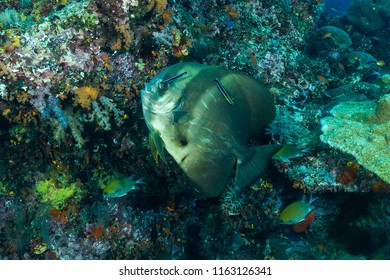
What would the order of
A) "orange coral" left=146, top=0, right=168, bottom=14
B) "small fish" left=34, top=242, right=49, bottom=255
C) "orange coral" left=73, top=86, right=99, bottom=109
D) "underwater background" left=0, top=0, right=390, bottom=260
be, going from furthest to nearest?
"small fish" left=34, top=242, right=49, bottom=255 → "orange coral" left=146, top=0, right=168, bottom=14 → "orange coral" left=73, top=86, right=99, bottom=109 → "underwater background" left=0, top=0, right=390, bottom=260

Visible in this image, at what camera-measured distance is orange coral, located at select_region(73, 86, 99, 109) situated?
3.62 metres

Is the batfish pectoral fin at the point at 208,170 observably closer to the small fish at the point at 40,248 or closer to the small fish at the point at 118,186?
the small fish at the point at 118,186

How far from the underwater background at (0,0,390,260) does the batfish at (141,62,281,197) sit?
88 cm

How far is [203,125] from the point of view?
2635 millimetres

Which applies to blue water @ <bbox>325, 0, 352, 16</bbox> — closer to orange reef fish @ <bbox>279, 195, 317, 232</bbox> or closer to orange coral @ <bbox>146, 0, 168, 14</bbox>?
orange coral @ <bbox>146, 0, 168, 14</bbox>

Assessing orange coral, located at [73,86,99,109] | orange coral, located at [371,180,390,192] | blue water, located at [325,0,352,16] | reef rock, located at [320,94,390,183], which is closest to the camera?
reef rock, located at [320,94,390,183]

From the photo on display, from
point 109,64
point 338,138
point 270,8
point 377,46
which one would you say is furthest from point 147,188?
point 377,46

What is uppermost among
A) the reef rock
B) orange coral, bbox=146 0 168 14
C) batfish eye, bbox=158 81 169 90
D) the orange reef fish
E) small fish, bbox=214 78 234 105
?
orange coral, bbox=146 0 168 14

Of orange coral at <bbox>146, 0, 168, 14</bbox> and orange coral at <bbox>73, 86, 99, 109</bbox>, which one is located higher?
orange coral at <bbox>146, 0, 168, 14</bbox>

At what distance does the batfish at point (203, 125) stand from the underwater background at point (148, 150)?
0.88 meters

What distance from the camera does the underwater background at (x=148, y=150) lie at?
3.44m

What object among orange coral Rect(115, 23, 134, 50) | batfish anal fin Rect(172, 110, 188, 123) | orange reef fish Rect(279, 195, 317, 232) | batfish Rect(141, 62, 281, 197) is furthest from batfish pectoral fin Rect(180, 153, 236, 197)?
orange coral Rect(115, 23, 134, 50)

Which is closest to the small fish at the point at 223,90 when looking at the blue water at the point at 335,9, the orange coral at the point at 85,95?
the orange coral at the point at 85,95

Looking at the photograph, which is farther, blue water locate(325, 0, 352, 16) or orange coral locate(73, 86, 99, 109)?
blue water locate(325, 0, 352, 16)
